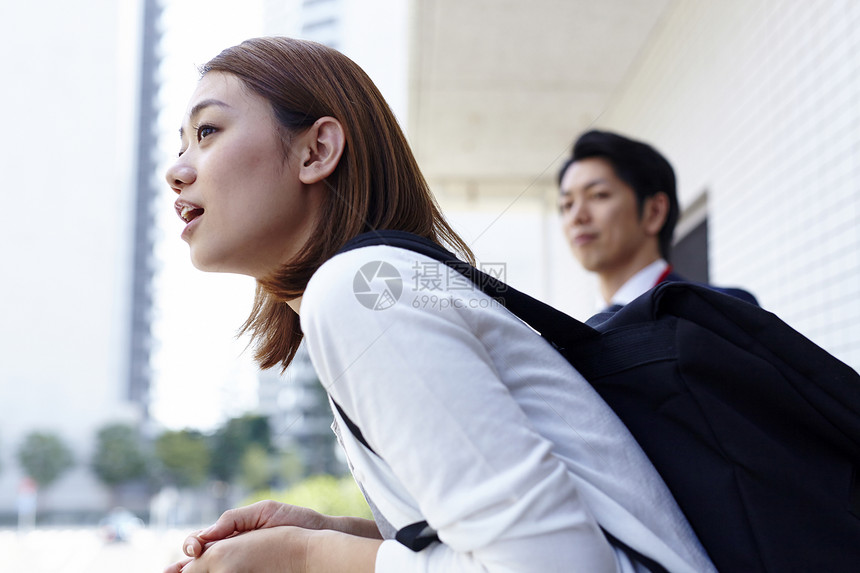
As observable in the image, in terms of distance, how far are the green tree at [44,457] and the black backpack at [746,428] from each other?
6015 centimetres

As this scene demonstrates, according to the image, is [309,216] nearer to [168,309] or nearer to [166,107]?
[168,309]

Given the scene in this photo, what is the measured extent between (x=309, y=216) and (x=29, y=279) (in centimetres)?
6731

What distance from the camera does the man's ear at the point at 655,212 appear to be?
2482 millimetres

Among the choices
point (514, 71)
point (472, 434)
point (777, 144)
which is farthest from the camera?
point (514, 71)

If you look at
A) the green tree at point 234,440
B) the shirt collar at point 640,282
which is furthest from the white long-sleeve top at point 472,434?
the green tree at point 234,440

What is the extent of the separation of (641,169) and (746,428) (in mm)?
2003

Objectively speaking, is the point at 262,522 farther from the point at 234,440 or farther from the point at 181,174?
the point at 234,440

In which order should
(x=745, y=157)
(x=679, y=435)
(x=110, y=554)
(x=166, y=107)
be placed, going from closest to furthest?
(x=679, y=435) < (x=745, y=157) < (x=110, y=554) < (x=166, y=107)

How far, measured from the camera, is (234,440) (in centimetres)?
5819

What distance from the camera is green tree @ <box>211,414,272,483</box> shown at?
5750cm

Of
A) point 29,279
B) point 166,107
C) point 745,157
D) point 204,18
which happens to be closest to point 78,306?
point 29,279

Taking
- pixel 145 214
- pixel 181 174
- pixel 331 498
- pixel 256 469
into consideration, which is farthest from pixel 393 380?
pixel 145 214

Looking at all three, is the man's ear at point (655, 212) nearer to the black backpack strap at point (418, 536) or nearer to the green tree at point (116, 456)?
the black backpack strap at point (418, 536)

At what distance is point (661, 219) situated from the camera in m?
2.49
